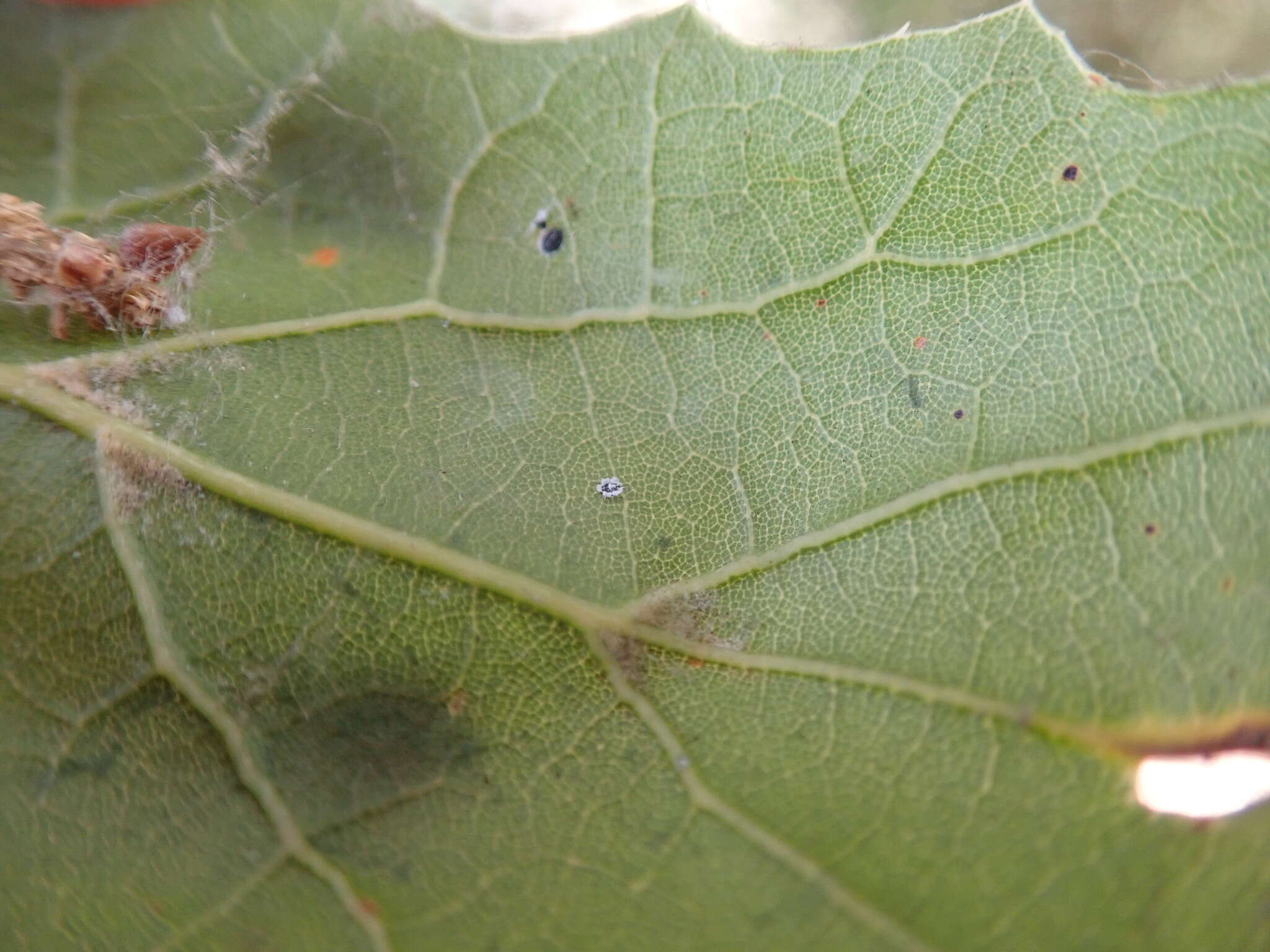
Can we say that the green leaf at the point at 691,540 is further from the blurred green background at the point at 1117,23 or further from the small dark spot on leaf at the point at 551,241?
the blurred green background at the point at 1117,23

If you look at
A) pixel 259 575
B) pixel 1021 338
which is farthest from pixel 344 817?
pixel 1021 338

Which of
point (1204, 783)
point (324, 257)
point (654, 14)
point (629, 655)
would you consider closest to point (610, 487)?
point (629, 655)

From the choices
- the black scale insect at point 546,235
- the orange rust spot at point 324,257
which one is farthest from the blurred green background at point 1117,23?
the orange rust spot at point 324,257

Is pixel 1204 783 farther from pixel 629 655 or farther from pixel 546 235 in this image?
pixel 546 235

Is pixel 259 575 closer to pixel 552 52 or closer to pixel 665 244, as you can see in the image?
pixel 665 244

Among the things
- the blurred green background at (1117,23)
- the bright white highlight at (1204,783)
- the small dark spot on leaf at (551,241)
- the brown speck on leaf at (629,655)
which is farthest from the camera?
the blurred green background at (1117,23)
